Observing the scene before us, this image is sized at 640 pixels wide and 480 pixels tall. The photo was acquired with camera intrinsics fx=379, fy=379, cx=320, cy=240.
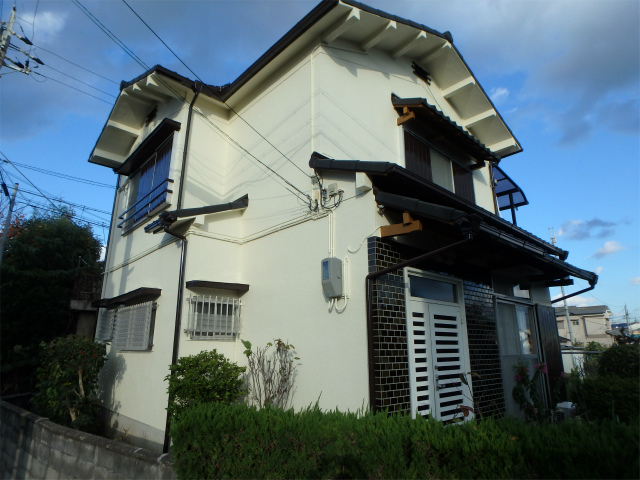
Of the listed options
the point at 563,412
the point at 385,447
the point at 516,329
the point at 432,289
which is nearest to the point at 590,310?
the point at 516,329

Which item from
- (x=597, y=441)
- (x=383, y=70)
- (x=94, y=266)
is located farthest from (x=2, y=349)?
(x=597, y=441)

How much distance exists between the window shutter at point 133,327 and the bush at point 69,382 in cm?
61

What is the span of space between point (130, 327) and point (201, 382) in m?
3.16

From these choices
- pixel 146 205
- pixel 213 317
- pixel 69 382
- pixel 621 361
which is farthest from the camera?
pixel 146 205

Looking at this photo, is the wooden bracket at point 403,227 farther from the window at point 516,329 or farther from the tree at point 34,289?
the tree at point 34,289

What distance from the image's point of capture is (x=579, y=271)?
24.5 ft

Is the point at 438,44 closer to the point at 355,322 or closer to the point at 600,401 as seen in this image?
the point at 355,322

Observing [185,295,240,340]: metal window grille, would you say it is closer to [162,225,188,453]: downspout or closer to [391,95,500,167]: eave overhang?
[162,225,188,453]: downspout

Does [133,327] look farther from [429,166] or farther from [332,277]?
[429,166]

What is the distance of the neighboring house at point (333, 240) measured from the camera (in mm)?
4992

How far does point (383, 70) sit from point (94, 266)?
395 inches

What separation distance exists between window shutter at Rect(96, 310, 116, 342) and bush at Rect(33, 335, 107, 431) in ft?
4.33

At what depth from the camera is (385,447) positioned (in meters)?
2.82

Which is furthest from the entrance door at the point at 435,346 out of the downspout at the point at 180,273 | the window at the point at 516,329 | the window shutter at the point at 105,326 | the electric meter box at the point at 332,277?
the window shutter at the point at 105,326
